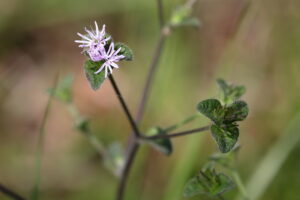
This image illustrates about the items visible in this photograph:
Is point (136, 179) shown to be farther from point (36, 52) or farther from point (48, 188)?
point (36, 52)

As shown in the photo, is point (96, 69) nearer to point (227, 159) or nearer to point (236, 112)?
point (236, 112)

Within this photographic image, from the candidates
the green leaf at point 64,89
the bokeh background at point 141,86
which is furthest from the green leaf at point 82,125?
the bokeh background at point 141,86

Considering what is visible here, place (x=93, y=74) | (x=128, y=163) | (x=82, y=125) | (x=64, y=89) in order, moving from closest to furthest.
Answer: (x=93, y=74) < (x=128, y=163) < (x=82, y=125) < (x=64, y=89)

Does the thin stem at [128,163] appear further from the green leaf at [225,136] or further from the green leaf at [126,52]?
the green leaf at [126,52]

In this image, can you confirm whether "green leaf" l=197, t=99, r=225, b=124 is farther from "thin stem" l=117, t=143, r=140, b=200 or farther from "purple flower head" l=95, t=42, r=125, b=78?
"thin stem" l=117, t=143, r=140, b=200

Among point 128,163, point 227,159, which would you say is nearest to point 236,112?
point 227,159

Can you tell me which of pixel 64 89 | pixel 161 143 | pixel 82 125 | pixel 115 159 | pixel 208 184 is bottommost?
pixel 208 184

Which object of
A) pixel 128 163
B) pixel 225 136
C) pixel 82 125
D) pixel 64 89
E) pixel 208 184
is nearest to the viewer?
pixel 225 136
